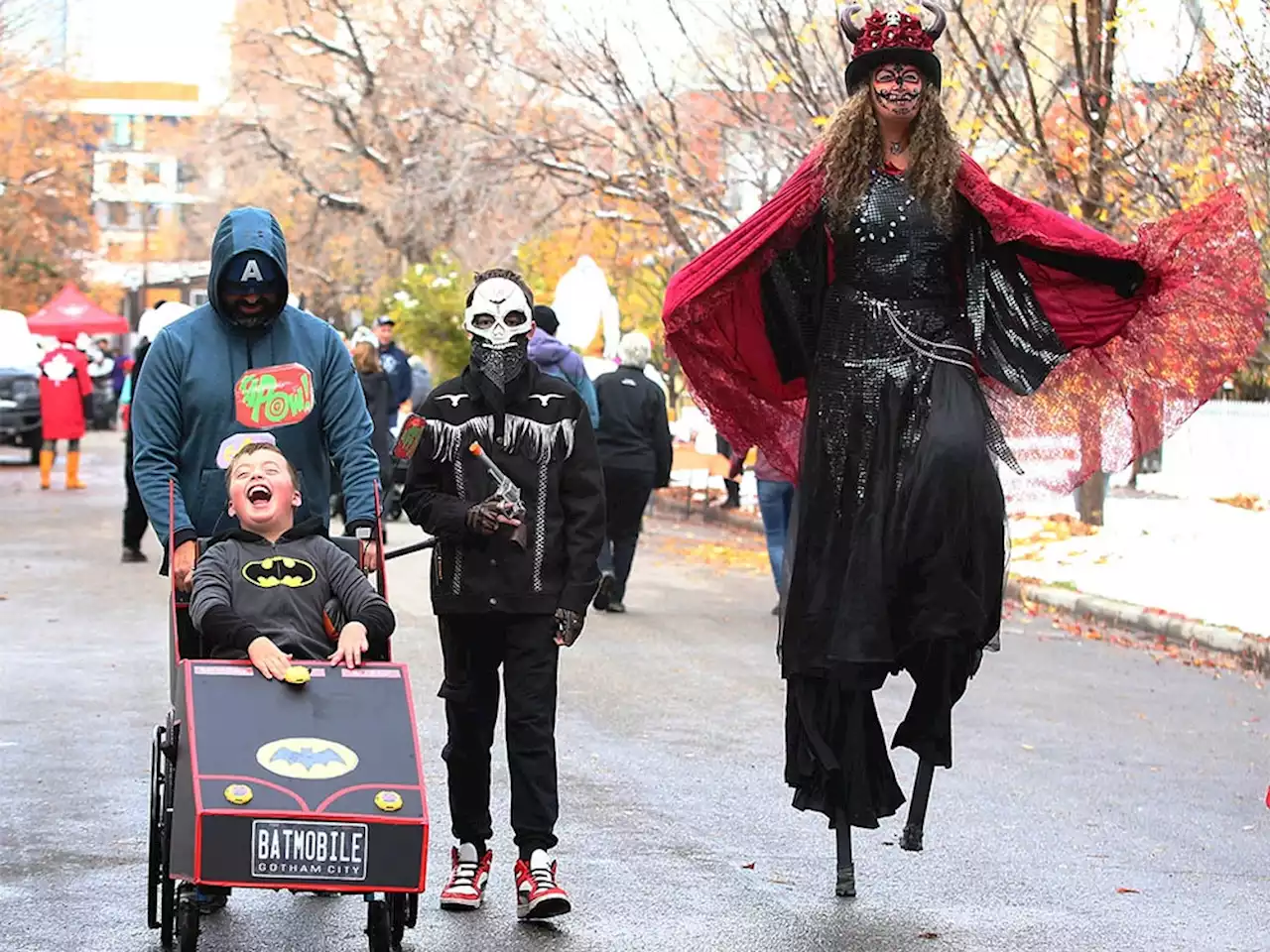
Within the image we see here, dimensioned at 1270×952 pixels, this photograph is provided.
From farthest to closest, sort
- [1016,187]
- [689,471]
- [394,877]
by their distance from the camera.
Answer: [689,471] < [1016,187] < [394,877]

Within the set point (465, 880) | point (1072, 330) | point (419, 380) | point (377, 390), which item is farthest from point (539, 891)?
point (419, 380)

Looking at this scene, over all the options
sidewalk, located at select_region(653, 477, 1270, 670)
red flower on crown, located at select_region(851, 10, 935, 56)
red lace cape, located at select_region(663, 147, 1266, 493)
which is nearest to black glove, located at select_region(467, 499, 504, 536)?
red lace cape, located at select_region(663, 147, 1266, 493)

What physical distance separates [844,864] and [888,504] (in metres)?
1.10

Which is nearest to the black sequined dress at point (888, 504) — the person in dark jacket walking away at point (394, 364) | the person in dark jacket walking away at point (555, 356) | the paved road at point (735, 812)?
the paved road at point (735, 812)

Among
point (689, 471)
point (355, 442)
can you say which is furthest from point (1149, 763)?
point (689, 471)

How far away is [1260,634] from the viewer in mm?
14328

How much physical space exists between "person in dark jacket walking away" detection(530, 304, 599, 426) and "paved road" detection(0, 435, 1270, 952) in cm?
170

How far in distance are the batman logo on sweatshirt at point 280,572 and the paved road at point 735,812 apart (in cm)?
97

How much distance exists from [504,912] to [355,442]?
1453 millimetres

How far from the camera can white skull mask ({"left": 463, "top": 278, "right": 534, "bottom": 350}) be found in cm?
669

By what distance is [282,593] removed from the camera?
6.07 m

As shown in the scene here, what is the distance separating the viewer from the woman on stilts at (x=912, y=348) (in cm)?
652

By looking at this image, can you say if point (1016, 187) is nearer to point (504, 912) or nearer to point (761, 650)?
point (761, 650)

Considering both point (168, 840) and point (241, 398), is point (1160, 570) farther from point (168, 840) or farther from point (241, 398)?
point (168, 840)
